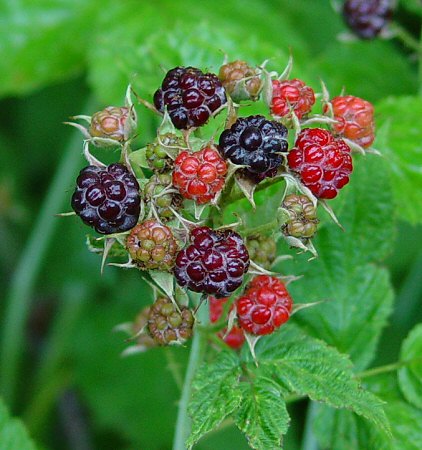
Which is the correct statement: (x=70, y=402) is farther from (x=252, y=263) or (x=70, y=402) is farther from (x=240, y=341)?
(x=252, y=263)

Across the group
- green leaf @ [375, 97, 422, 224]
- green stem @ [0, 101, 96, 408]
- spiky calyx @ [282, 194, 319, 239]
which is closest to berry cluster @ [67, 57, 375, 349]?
spiky calyx @ [282, 194, 319, 239]

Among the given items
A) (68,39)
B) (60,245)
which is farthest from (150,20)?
(60,245)

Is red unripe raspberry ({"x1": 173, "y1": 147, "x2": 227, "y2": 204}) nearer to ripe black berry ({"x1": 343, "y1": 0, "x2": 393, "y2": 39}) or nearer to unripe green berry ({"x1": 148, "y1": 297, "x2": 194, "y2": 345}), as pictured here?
unripe green berry ({"x1": 148, "y1": 297, "x2": 194, "y2": 345})

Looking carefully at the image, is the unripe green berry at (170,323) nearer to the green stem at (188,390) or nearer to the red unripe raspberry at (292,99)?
the green stem at (188,390)

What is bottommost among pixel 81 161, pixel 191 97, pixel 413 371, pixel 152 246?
pixel 81 161

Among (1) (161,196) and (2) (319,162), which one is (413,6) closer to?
(2) (319,162)

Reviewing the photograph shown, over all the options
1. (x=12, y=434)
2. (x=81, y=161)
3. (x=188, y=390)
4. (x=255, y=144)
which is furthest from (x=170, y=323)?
(x=81, y=161)
